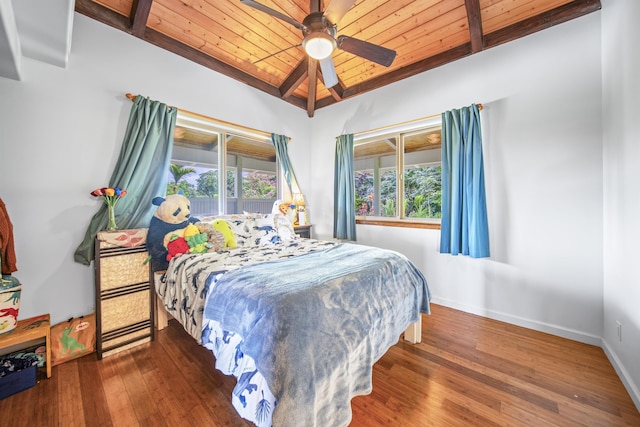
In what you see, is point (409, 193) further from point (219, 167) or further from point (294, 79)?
point (219, 167)

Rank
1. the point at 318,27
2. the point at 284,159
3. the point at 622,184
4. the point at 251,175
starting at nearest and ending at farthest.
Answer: the point at 622,184 < the point at 318,27 < the point at 251,175 < the point at 284,159

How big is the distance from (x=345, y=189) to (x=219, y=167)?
67.2 inches

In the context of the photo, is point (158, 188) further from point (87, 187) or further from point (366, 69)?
point (366, 69)

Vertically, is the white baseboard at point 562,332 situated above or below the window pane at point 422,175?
below

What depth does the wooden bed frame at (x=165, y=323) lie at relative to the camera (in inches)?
79.7

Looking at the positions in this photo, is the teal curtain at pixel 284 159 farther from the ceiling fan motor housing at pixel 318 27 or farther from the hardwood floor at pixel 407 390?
the hardwood floor at pixel 407 390

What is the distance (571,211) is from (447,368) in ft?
5.64

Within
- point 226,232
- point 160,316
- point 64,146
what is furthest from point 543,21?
point 160,316

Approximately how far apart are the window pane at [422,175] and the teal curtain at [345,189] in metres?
0.73

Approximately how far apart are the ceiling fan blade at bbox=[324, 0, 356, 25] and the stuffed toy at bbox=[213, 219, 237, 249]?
1977mm

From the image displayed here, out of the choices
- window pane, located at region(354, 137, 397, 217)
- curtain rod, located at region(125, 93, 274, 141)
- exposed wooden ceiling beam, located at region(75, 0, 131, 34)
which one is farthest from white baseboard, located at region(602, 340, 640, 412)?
exposed wooden ceiling beam, located at region(75, 0, 131, 34)

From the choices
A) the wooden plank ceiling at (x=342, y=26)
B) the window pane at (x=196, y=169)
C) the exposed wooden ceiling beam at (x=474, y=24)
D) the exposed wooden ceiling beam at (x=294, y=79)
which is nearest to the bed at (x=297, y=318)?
the window pane at (x=196, y=169)

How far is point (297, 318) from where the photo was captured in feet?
3.50

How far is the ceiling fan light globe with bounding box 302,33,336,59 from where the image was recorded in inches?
73.1
